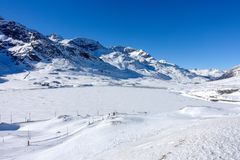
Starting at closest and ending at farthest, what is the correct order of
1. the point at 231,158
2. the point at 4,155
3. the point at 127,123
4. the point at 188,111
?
the point at 231,158 → the point at 4,155 → the point at 127,123 → the point at 188,111

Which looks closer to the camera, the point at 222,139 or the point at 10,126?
the point at 222,139

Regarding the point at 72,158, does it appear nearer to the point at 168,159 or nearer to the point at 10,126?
the point at 168,159

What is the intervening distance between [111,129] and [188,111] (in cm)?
3242

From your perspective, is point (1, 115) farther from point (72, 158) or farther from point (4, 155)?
point (72, 158)

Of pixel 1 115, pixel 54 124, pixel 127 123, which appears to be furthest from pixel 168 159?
pixel 1 115

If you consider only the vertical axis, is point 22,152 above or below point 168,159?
below

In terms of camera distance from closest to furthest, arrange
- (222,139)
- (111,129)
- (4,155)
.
→ 1. (222,139)
2. (4,155)
3. (111,129)

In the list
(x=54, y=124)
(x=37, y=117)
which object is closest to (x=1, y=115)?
(x=37, y=117)

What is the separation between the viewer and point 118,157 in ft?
81.7

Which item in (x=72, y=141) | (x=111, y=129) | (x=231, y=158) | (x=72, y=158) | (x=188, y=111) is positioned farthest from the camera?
(x=188, y=111)

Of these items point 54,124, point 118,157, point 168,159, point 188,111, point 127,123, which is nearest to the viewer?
Answer: point 168,159

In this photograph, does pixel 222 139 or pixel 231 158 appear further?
pixel 222 139

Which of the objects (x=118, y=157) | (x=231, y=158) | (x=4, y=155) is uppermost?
(x=231, y=158)

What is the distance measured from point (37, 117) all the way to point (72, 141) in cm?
3974
